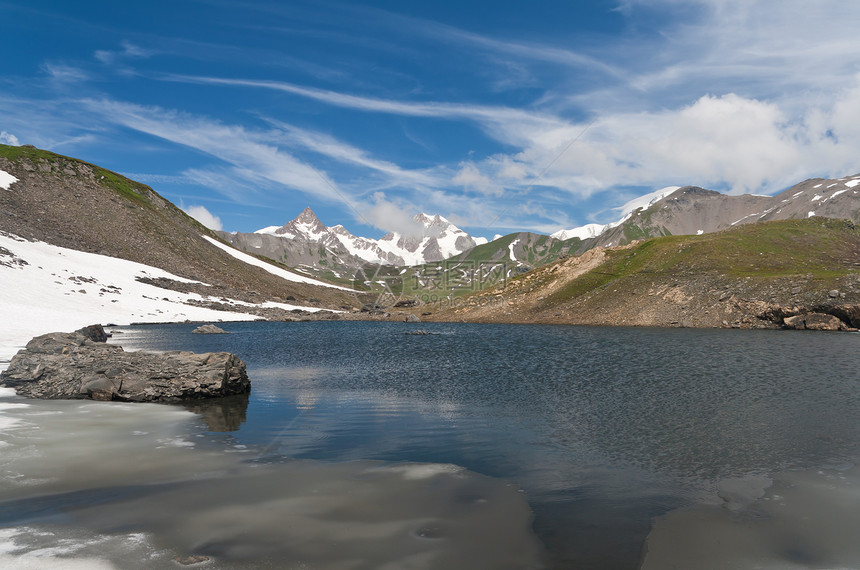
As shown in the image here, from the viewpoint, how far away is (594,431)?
72.8 ft

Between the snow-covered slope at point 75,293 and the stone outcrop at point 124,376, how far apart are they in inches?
1396

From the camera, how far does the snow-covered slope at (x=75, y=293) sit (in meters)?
75.1

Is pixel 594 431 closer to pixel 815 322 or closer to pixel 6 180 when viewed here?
pixel 815 322

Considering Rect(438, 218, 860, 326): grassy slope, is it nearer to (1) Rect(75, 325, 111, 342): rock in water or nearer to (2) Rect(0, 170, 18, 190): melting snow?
(1) Rect(75, 325, 111, 342): rock in water

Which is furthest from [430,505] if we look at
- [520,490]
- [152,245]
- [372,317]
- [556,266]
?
[152,245]

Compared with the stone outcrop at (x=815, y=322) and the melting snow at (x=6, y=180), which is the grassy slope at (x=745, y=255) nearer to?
the stone outcrop at (x=815, y=322)

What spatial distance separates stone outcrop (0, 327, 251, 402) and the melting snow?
17346 centimetres

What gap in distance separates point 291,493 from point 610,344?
56.1m

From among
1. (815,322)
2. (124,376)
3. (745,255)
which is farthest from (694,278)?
(124,376)

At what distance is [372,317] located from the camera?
160 meters

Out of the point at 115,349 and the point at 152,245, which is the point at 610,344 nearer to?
the point at 115,349

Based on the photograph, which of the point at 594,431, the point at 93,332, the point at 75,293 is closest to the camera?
the point at 594,431

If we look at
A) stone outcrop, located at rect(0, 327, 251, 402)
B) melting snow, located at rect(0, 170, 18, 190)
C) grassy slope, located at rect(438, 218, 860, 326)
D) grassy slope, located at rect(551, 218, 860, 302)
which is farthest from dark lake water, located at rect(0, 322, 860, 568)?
melting snow, located at rect(0, 170, 18, 190)

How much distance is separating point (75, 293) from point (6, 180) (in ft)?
304
